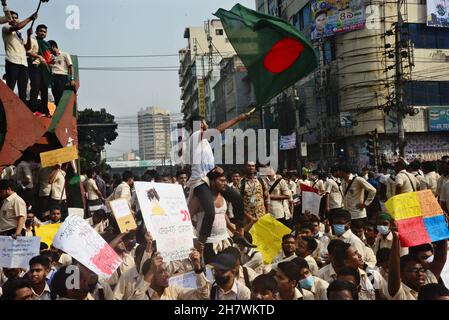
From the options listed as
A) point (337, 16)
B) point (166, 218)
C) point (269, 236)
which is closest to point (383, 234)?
point (269, 236)

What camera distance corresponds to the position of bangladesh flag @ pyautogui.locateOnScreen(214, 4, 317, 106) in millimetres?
7418

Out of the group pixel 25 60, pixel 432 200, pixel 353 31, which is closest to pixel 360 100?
pixel 353 31

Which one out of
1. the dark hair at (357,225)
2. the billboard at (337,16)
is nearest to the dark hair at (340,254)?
the dark hair at (357,225)

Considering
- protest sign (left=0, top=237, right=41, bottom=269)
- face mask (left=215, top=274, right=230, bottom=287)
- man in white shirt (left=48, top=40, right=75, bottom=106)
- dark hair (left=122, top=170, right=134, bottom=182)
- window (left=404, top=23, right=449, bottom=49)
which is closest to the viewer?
face mask (left=215, top=274, right=230, bottom=287)

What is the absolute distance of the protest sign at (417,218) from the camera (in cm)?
438

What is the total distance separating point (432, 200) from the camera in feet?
15.4

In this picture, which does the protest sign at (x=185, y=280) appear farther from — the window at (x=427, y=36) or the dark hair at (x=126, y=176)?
the window at (x=427, y=36)

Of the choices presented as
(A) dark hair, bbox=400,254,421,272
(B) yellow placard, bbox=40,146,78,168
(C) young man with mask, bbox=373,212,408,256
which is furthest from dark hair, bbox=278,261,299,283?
(B) yellow placard, bbox=40,146,78,168

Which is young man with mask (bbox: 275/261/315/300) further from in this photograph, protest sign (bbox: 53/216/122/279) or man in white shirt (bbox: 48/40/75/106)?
man in white shirt (bbox: 48/40/75/106)

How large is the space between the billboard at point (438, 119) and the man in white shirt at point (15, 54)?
22823mm

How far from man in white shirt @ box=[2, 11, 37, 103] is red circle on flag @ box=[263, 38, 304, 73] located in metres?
3.60

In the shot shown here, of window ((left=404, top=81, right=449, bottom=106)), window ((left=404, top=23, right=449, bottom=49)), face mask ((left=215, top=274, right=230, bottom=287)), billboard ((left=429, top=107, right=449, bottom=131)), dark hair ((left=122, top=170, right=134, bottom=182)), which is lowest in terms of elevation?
face mask ((left=215, top=274, right=230, bottom=287))
